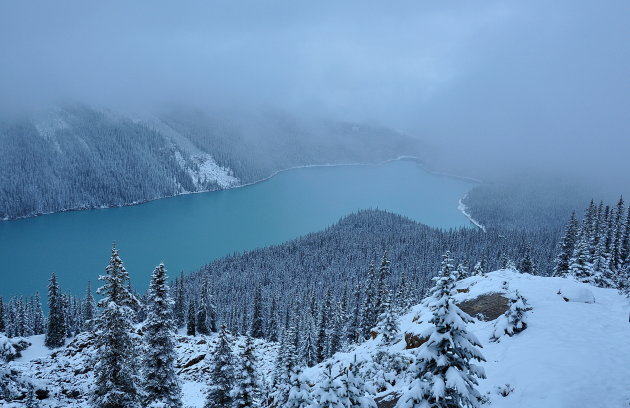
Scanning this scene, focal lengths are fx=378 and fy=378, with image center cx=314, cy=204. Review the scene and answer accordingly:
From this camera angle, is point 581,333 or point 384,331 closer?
point 581,333

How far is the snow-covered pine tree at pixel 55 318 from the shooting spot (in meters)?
62.9

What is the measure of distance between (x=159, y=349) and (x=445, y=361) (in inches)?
747

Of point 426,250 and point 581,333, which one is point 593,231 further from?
point 426,250

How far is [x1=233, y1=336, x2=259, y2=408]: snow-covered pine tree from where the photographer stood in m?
19.9

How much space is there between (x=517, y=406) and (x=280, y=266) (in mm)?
146069

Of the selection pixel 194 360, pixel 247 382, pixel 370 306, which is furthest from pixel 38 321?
pixel 247 382

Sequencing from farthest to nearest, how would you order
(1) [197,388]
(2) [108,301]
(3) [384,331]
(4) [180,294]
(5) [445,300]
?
(4) [180,294] < (1) [197,388] < (3) [384,331] < (2) [108,301] < (5) [445,300]

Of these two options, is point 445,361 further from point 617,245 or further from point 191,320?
point 191,320

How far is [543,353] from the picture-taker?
16.4 metres

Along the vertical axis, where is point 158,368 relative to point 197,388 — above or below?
above

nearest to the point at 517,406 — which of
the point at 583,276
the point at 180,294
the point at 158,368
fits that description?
the point at 158,368

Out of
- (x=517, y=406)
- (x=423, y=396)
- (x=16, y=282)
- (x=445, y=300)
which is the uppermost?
(x=445, y=300)

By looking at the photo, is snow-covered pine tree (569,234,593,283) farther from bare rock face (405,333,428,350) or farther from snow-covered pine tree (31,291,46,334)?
snow-covered pine tree (31,291,46,334)

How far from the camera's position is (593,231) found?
57.6 meters
